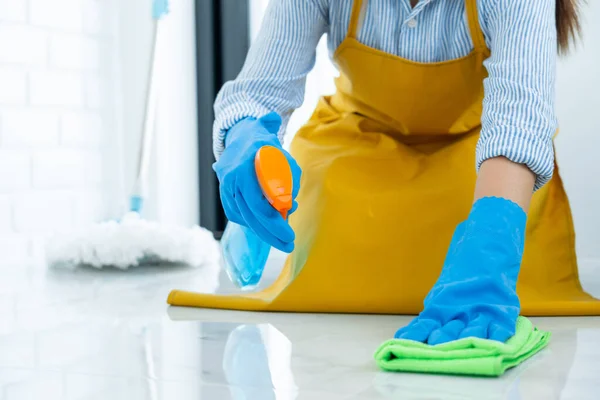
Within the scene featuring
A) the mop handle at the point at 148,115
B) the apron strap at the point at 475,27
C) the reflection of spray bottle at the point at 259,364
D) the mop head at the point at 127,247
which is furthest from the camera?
the mop handle at the point at 148,115

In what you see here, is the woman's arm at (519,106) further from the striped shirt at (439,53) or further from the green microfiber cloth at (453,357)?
the green microfiber cloth at (453,357)

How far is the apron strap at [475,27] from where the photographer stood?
1.12 meters

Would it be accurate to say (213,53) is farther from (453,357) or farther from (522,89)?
(453,357)

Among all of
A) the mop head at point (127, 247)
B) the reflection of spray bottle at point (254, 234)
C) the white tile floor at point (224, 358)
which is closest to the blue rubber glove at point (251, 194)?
the reflection of spray bottle at point (254, 234)

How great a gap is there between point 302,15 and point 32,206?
3.42ft

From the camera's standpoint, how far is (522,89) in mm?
988

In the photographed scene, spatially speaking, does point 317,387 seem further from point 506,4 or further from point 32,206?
point 32,206

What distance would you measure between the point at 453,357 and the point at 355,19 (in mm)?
544

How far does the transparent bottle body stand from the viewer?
1209mm

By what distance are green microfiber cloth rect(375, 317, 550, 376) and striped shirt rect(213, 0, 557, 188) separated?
0.23 metres

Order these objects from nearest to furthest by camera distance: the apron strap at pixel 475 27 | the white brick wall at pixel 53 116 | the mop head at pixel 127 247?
1. the apron strap at pixel 475 27
2. the mop head at pixel 127 247
3. the white brick wall at pixel 53 116

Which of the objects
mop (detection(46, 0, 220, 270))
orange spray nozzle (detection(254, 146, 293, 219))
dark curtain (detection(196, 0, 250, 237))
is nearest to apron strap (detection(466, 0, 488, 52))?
orange spray nozzle (detection(254, 146, 293, 219))

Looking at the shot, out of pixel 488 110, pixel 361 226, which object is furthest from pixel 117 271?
pixel 488 110

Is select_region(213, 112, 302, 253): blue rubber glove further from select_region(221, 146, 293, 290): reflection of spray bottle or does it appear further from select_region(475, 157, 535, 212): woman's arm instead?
Result: select_region(475, 157, 535, 212): woman's arm
